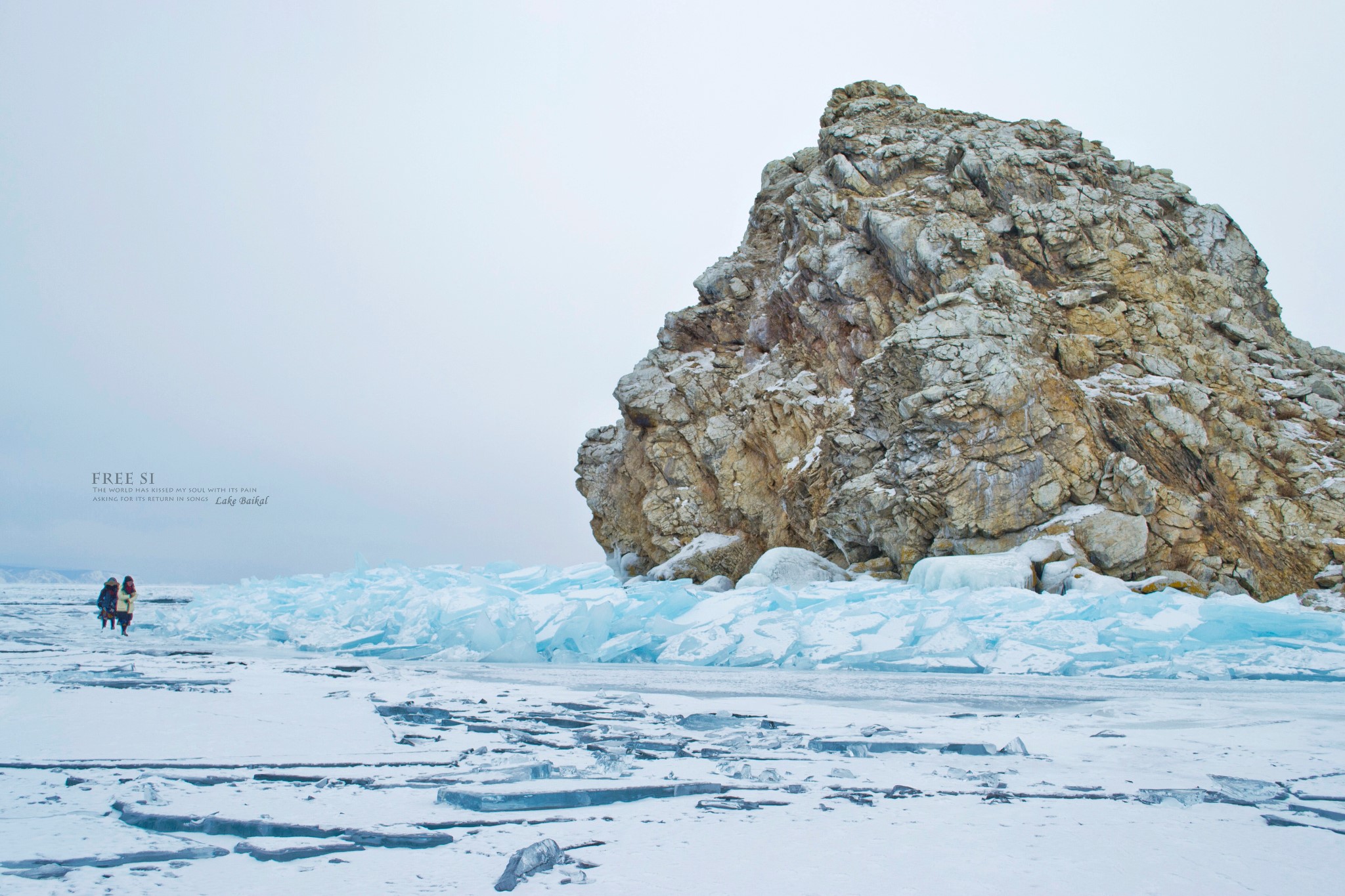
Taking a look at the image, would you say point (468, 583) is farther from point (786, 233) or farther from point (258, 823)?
point (786, 233)

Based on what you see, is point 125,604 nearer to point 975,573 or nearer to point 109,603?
point 109,603

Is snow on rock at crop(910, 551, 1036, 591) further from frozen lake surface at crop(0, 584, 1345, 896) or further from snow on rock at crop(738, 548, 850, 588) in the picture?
frozen lake surface at crop(0, 584, 1345, 896)

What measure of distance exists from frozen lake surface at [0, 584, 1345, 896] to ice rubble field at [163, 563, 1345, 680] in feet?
14.4

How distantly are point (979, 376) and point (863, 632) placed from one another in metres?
9.69

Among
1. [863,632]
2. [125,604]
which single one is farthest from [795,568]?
[125,604]

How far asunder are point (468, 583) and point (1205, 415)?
651 inches

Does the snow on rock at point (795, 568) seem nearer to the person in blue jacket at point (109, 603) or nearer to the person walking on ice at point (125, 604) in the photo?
the person walking on ice at point (125, 604)

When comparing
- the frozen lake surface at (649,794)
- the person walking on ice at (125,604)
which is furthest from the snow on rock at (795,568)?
the frozen lake surface at (649,794)

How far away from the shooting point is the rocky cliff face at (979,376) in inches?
681

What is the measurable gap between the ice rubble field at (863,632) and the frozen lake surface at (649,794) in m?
4.38

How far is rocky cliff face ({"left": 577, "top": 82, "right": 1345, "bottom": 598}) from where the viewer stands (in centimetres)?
1730

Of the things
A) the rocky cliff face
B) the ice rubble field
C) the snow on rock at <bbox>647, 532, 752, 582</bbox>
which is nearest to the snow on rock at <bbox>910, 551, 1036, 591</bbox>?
the ice rubble field

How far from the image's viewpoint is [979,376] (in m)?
18.0

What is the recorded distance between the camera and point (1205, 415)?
17922 millimetres
